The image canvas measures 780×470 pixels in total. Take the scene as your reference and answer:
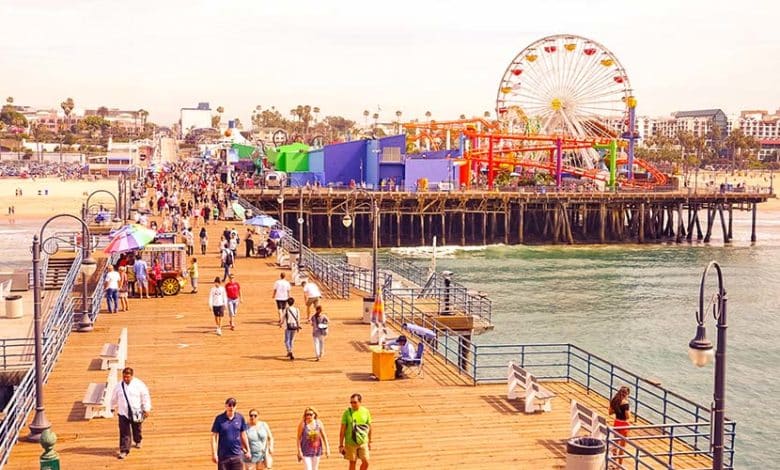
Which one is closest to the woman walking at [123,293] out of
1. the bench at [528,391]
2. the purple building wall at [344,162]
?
the bench at [528,391]

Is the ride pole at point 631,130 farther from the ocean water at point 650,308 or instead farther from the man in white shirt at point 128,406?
the man in white shirt at point 128,406

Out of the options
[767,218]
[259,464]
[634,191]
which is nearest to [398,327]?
[259,464]

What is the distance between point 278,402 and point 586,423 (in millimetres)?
5025

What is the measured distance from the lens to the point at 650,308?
134ft

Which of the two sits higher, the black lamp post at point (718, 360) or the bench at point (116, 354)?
the black lamp post at point (718, 360)

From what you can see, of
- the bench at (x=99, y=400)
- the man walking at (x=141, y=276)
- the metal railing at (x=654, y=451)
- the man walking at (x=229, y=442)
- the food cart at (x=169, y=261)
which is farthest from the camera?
the food cart at (x=169, y=261)

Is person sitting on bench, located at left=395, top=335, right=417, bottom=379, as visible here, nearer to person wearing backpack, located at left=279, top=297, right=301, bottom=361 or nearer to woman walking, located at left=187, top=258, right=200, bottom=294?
person wearing backpack, located at left=279, top=297, right=301, bottom=361

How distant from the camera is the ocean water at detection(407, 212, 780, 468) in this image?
26.7 metres

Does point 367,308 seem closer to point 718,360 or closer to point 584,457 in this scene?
point 584,457

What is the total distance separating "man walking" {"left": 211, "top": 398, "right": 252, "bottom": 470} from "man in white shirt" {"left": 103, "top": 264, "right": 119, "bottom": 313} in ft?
42.3

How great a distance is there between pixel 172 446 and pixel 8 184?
120245 mm

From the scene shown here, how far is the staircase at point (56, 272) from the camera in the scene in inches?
1230

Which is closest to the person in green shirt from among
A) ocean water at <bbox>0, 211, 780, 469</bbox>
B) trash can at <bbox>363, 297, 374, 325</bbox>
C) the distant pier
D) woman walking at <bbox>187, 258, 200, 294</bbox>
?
trash can at <bbox>363, 297, 374, 325</bbox>

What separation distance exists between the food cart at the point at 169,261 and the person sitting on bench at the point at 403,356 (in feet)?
34.6
